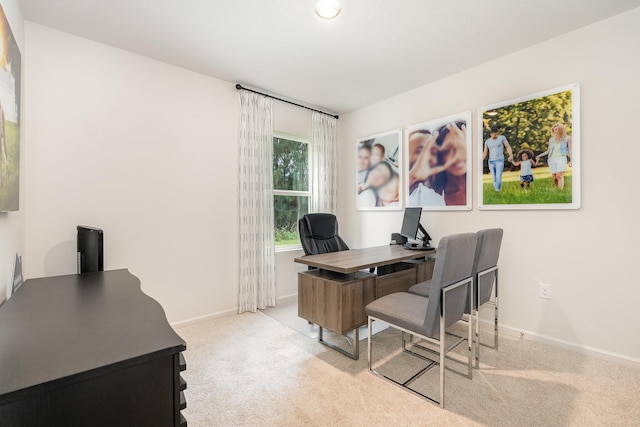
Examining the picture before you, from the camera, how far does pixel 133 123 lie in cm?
261

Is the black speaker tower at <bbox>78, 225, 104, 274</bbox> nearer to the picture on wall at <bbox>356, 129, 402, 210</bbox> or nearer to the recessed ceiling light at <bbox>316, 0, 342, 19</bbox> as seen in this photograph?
the recessed ceiling light at <bbox>316, 0, 342, 19</bbox>

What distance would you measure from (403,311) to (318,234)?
56.4 inches

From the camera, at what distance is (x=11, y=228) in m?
1.65

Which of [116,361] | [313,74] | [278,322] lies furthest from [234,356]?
[313,74]

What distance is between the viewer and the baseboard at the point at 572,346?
2098mm

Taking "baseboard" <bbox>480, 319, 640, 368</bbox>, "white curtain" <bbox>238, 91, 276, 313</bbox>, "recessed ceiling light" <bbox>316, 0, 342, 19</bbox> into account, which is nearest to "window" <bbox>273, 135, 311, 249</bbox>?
"white curtain" <bbox>238, 91, 276, 313</bbox>

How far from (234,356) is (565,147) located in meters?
3.22

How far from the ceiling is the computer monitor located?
1.49 meters

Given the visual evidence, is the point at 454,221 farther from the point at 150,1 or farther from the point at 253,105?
the point at 150,1

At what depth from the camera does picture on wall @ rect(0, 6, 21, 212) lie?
131cm

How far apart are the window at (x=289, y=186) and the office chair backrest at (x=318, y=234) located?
2.47 ft

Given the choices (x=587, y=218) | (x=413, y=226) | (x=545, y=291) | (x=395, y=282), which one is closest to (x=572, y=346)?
(x=545, y=291)

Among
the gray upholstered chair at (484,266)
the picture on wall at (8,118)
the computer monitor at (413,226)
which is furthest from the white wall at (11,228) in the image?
the computer monitor at (413,226)

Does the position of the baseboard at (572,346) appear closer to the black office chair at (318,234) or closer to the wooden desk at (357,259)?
the wooden desk at (357,259)
